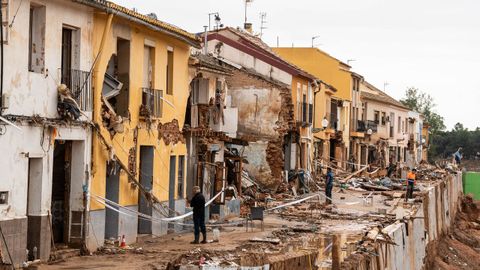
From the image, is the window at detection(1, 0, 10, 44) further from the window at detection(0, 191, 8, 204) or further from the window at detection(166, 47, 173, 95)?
the window at detection(166, 47, 173, 95)

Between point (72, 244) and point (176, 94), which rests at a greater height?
point (176, 94)

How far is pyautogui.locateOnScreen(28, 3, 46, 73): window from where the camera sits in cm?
2000

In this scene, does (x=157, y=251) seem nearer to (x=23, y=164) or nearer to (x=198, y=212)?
(x=198, y=212)

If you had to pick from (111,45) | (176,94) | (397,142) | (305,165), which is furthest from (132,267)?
(397,142)

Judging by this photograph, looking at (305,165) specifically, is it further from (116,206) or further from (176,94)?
(116,206)

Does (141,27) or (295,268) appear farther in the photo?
(141,27)

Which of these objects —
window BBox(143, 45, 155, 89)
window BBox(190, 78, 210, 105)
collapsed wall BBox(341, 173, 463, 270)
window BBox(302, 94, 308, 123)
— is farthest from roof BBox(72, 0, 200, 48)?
Answer: window BBox(302, 94, 308, 123)

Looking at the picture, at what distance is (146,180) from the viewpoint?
26.4 metres

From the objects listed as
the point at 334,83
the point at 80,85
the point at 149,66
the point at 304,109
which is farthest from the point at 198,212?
the point at 334,83

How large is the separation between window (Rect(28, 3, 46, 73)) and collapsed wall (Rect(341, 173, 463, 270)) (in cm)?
799

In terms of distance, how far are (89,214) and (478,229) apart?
44.4m

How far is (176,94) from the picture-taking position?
28.5 m

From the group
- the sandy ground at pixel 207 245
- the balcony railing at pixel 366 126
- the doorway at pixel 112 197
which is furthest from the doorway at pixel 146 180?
the balcony railing at pixel 366 126

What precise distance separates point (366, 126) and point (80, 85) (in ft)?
179
